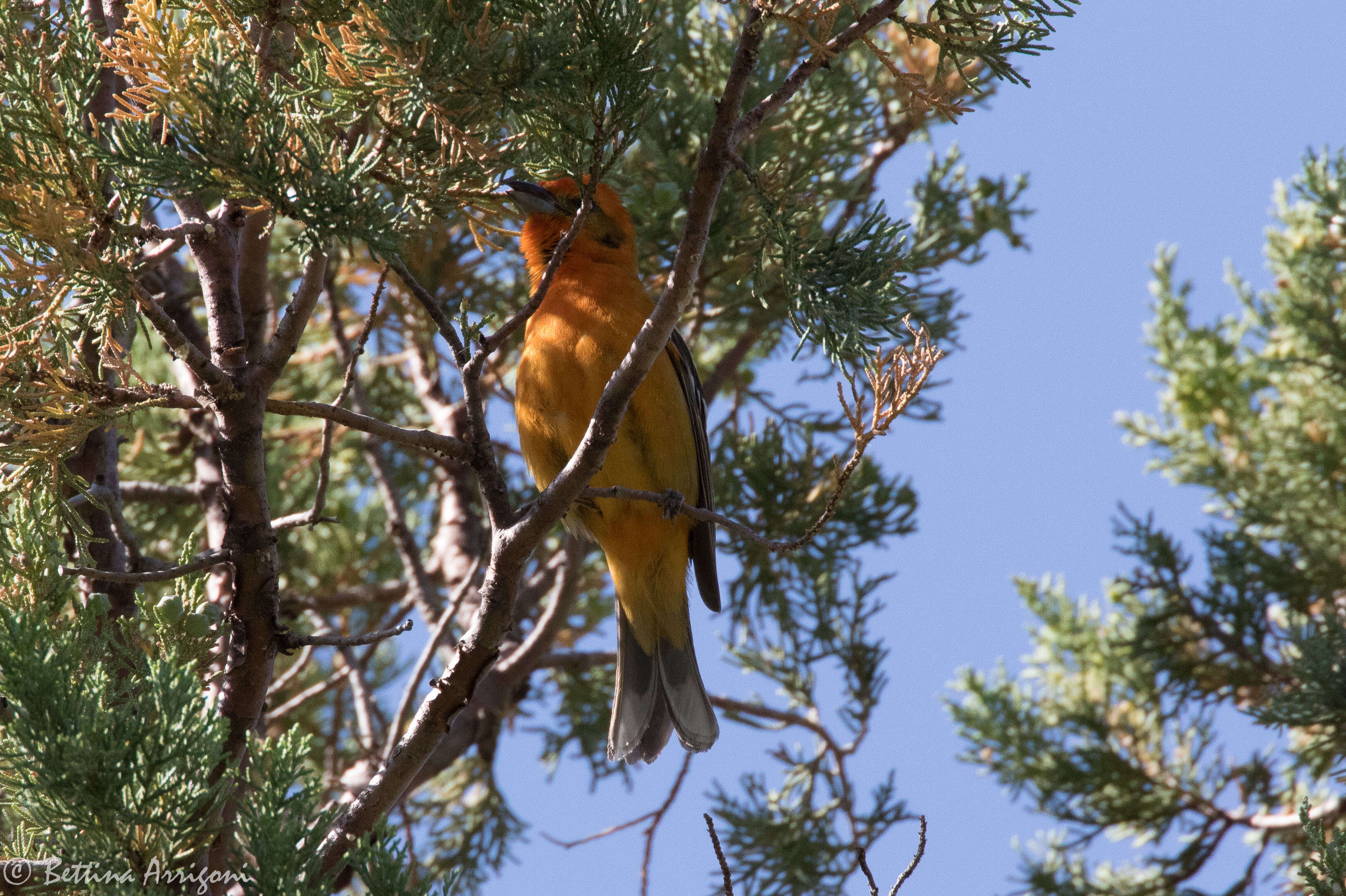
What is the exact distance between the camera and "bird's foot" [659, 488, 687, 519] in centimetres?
304

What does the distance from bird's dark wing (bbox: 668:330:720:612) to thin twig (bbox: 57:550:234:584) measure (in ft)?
6.38

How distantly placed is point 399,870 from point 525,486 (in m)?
3.68

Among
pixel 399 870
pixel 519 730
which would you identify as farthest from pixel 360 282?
pixel 399 870

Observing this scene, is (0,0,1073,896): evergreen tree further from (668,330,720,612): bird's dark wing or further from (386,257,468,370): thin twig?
(668,330,720,612): bird's dark wing

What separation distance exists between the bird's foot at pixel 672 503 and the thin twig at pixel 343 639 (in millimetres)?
817

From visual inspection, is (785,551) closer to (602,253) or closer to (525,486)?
(602,253)

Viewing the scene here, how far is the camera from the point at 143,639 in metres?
2.55

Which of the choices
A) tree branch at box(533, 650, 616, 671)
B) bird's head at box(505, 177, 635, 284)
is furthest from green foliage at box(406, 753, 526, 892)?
bird's head at box(505, 177, 635, 284)

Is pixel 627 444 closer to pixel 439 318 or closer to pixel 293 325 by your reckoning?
pixel 439 318

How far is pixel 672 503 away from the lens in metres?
3.22

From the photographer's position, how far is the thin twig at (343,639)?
89.7 inches

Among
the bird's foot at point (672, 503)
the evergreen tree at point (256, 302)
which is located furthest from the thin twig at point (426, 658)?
the bird's foot at point (672, 503)

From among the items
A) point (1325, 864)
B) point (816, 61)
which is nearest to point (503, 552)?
point (816, 61)

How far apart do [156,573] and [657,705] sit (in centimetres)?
205
